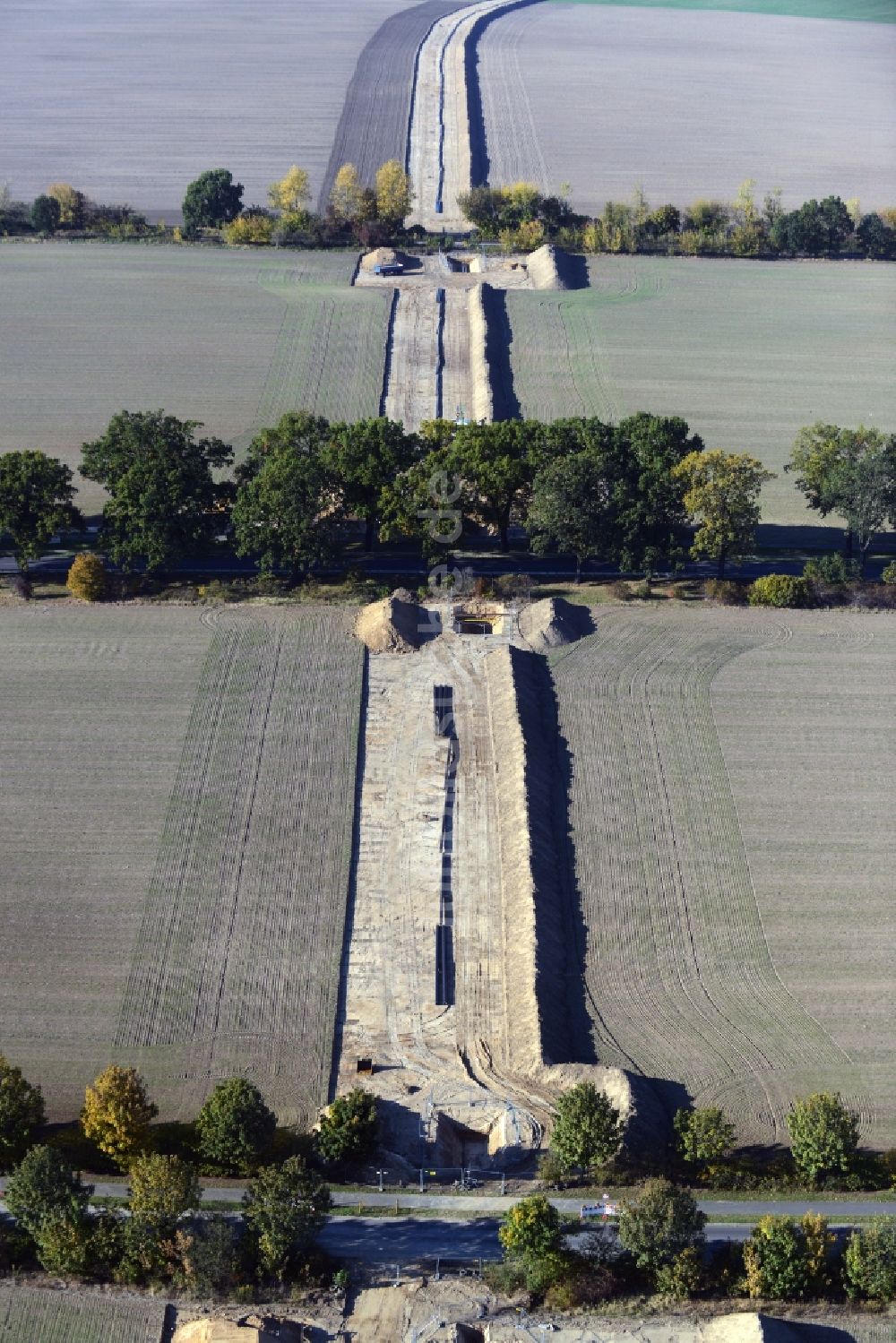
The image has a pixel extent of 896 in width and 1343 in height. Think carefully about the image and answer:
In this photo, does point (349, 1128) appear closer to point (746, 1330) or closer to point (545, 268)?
point (746, 1330)

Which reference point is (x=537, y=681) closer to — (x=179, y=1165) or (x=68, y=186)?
(x=179, y=1165)

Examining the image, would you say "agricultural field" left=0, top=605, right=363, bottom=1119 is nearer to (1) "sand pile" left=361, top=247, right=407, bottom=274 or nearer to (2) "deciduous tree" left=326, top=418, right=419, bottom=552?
(2) "deciduous tree" left=326, top=418, right=419, bottom=552

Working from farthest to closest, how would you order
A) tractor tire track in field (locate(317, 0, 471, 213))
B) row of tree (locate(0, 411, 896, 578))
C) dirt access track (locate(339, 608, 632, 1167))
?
tractor tire track in field (locate(317, 0, 471, 213)), row of tree (locate(0, 411, 896, 578)), dirt access track (locate(339, 608, 632, 1167))

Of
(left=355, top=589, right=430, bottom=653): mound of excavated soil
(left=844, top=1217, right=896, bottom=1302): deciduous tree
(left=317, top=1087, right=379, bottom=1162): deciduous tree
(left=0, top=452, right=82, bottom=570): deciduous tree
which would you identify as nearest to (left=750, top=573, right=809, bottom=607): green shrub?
(left=355, top=589, right=430, bottom=653): mound of excavated soil

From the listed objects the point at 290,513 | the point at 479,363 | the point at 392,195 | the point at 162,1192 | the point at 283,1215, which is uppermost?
the point at 392,195

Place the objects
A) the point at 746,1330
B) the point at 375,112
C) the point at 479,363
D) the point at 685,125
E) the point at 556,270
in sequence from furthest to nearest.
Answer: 1. the point at 685,125
2. the point at 375,112
3. the point at 556,270
4. the point at 479,363
5. the point at 746,1330

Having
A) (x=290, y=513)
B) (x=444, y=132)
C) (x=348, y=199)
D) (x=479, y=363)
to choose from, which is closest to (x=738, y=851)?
(x=290, y=513)
